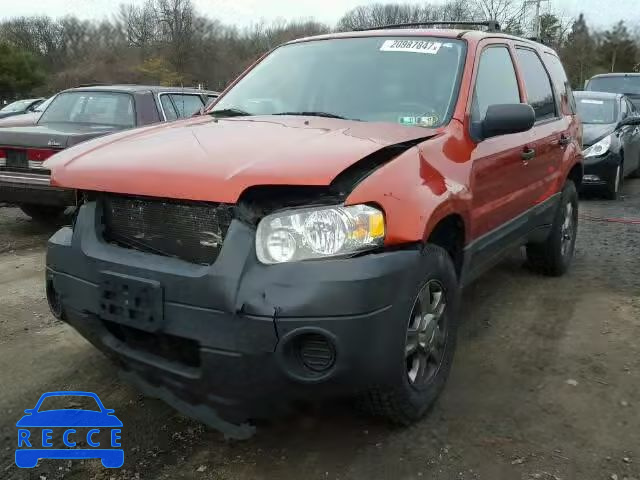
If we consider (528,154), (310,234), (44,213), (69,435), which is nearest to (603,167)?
(528,154)

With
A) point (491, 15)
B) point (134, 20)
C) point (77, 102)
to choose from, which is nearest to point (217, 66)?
point (134, 20)

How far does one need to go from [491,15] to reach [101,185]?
1467 inches

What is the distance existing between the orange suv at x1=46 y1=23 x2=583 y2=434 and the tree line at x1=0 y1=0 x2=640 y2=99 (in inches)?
1298

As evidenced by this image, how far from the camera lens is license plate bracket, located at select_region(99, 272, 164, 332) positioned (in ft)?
7.88

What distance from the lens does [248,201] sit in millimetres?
2389

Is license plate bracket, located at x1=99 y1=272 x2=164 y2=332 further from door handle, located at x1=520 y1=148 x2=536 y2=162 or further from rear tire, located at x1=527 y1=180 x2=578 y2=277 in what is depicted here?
rear tire, located at x1=527 y1=180 x2=578 y2=277

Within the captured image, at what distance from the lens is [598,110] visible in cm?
1003

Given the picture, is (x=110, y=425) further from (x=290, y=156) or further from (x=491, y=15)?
(x=491, y=15)

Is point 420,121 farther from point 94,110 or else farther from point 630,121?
point 630,121

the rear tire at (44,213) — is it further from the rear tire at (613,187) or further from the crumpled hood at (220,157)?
the rear tire at (613,187)

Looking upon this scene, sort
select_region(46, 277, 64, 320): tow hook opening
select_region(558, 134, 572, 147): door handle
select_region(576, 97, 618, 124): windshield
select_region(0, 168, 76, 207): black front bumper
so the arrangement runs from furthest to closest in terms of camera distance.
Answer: select_region(576, 97, 618, 124): windshield, select_region(0, 168, 76, 207): black front bumper, select_region(558, 134, 572, 147): door handle, select_region(46, 277, 64, 320): tow hook opening

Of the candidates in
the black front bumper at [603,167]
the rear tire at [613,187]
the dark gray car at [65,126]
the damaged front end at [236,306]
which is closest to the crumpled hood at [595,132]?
the black front bumper at [603,167]

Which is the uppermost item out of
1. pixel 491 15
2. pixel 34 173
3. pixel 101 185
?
pixel 491 15

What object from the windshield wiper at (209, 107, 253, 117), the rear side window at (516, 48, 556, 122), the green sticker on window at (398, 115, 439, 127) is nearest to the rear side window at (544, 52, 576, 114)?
the rear side window at (516, 48, 556, 122)
